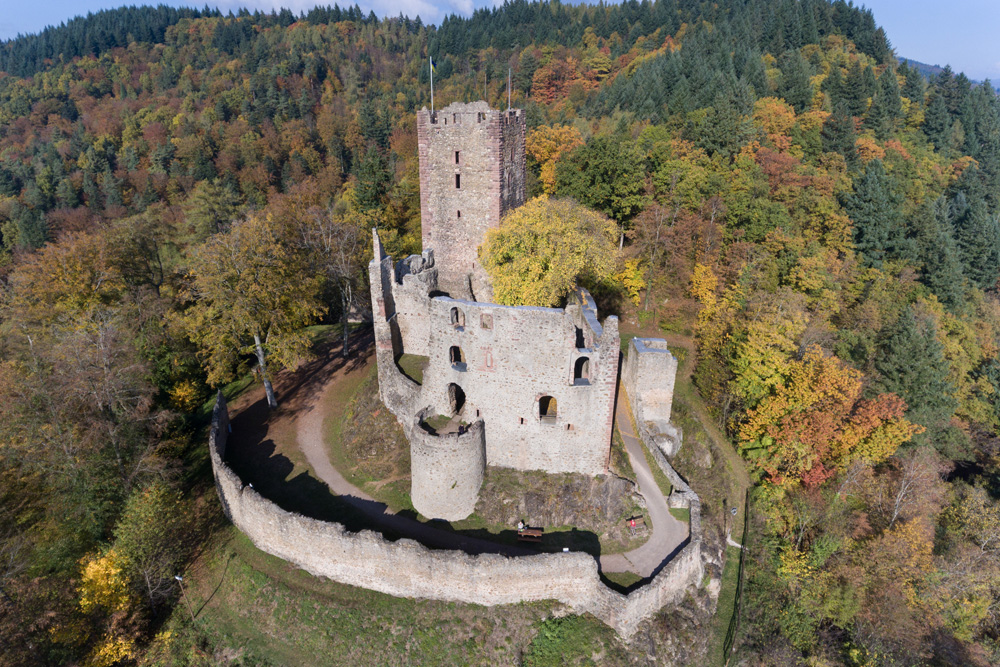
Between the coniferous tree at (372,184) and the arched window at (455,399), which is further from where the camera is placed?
the coniferous tree at (372,184)

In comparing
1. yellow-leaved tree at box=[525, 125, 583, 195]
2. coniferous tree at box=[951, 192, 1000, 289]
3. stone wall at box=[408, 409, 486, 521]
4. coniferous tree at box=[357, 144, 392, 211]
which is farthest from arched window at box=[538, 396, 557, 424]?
coniferous tree at box=[951, 192, 1000, 289]

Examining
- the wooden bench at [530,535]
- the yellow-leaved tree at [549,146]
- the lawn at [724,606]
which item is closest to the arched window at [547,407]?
the wooden bench at [530,535]

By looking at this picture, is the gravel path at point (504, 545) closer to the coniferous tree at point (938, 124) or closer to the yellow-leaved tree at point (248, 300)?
the yellow-leaved tree at point (248, 300)

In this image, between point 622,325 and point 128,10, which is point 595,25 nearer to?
point 622,325

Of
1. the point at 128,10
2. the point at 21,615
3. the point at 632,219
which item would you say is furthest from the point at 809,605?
the point at 128,10

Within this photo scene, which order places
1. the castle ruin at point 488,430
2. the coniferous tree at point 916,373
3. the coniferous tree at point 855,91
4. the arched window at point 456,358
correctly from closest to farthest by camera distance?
the castle ruin at point 488,430
the arched window at point 456,358
the coniferous tree at point 916,373
the coniferous tree at point 855,91

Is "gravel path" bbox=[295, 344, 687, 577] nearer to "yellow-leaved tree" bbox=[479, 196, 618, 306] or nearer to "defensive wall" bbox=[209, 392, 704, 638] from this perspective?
"defensive wall" bbox=[209, 392, 704, 638]
